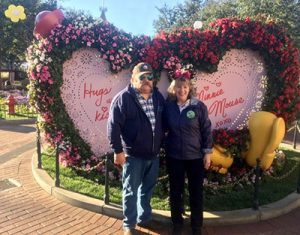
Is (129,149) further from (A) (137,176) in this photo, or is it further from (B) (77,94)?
(B) (77,94)

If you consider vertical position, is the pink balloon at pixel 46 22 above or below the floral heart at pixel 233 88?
above

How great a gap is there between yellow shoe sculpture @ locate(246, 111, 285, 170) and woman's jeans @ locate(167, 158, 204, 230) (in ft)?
7.55

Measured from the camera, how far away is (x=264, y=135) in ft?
20.4

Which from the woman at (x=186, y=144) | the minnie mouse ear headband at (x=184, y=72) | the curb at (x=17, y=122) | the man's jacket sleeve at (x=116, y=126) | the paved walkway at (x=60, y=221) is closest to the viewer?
the man's jacket sleeve at (x=116, y=126)

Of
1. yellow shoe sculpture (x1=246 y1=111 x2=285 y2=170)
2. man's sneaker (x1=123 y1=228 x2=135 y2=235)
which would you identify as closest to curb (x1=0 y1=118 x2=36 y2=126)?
yellow shoe sculpture (x1=246 y1=111 x2=285 y2=170)

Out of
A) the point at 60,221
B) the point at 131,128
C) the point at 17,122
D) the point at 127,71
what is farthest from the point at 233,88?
the point at 17,122

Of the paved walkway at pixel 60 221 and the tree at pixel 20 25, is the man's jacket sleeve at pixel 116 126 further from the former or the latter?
the tree at pixel 20 25

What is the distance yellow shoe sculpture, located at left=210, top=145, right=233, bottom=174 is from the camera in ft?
20.1

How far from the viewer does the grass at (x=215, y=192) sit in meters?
5.32

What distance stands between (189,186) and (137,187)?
2.08 feet

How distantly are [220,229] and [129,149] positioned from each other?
5.55 ft

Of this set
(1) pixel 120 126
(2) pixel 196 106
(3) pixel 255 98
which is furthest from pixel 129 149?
(3) pixel 255 98

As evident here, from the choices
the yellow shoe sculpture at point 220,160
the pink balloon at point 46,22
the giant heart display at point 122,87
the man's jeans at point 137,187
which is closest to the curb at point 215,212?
the man's jeans at point 137,187

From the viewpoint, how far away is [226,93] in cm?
671
